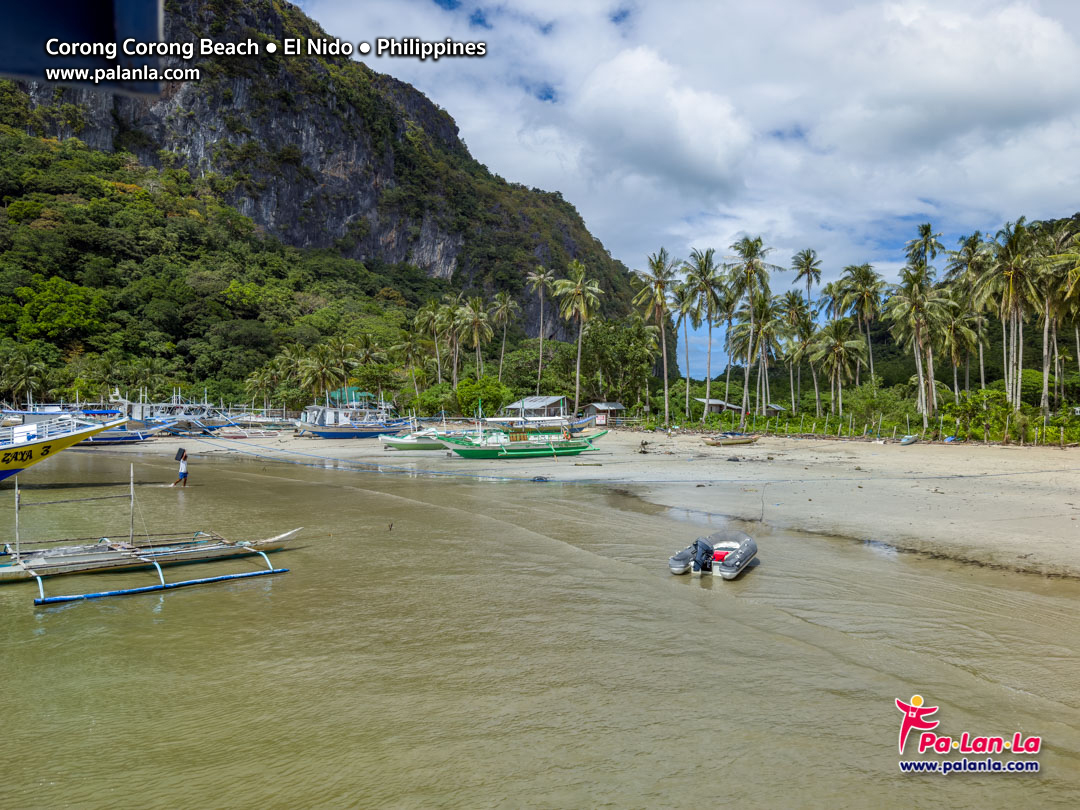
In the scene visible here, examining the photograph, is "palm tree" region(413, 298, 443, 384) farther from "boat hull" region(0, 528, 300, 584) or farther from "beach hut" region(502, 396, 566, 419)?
"boat hull" region(0, 528, 300, 584)

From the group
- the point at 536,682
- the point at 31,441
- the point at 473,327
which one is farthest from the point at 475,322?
the point at 536,682

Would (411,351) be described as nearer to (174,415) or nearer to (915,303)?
(174,415)

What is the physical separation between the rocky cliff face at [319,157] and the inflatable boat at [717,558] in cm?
14073

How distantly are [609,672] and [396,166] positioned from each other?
169 metres

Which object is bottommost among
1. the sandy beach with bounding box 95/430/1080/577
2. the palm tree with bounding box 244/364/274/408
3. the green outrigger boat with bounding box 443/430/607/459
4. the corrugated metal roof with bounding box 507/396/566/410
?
the sandy beach with bounding box 95/430/1080/577

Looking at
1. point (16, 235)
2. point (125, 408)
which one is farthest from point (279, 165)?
point (125, 408)

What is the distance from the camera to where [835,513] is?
1540 cm

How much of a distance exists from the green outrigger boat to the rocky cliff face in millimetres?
116466

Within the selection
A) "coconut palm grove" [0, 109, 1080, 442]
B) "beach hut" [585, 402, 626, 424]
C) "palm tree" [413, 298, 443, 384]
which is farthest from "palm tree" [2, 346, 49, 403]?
"beach hut" [585, 402, 626, 424]

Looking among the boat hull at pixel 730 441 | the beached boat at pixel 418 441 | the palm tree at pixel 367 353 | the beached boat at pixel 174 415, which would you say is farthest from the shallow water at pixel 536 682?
the palm tree at pixel 367 353

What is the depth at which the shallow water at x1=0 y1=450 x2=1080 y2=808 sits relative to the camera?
4.60 m

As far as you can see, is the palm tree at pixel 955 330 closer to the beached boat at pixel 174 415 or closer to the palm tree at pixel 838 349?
the palm tree at pixel 838 349

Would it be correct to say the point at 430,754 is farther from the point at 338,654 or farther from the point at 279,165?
the point at 279,165

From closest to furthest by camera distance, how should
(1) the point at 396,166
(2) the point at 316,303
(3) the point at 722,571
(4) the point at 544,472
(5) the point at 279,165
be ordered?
(3) the point at 722,571, (4) the point at 544,472, (2) the point at 316,303, (5) the point at 279,165, (1) the point at 396,166
